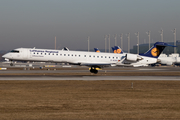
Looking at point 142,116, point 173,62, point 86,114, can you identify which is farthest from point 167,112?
point 173,62

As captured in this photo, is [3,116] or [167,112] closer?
[3,116]

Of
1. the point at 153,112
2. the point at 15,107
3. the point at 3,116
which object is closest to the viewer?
the point at 3,116

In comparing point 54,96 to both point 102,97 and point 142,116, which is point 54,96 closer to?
point 102,97

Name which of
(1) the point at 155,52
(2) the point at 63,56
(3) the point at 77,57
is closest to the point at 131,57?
(1) the point at 155,52

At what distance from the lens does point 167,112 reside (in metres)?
16.4

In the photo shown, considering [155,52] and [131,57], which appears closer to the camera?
[131,57]

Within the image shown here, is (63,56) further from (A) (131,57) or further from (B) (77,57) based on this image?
(A) (131,57)

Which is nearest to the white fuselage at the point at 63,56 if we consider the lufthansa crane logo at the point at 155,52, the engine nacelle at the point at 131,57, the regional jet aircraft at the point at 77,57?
the regional jet aircraft at the point at 77,57

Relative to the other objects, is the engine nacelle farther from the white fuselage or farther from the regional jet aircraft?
the white fuselage

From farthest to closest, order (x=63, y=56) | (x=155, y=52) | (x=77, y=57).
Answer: (x=155, y=52), (x=77, y=57), (x=63, y=56)

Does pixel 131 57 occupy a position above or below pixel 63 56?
below

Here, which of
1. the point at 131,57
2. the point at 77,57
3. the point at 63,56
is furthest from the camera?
the point at 131,57

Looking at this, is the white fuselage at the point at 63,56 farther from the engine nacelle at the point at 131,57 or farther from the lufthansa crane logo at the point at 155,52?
the lufthansa crane logo at the point at 155,52

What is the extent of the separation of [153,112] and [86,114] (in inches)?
154
